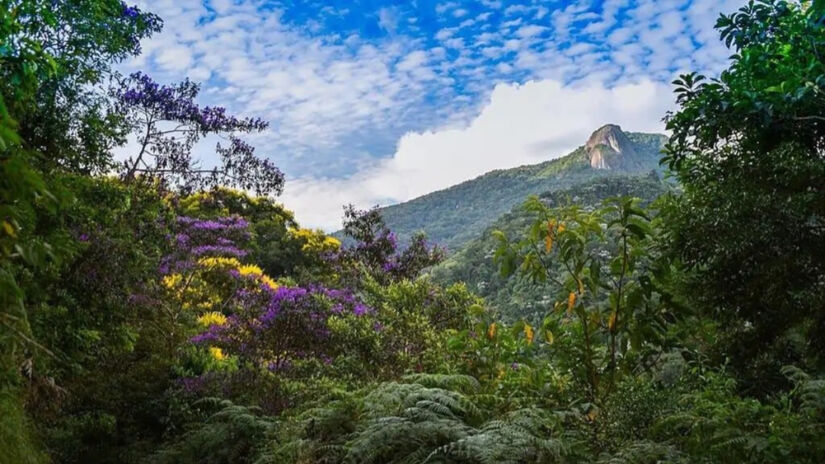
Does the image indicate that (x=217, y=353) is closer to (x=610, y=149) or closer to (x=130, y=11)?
(x=130, y=11)

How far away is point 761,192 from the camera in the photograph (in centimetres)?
475

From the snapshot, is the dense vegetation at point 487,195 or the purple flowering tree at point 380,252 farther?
the dense vegetation at point 487,195

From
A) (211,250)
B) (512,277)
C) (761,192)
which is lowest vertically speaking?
(512,277)

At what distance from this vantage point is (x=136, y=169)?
8.45 meters

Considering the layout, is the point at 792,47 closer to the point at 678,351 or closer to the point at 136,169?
the point at 678,351

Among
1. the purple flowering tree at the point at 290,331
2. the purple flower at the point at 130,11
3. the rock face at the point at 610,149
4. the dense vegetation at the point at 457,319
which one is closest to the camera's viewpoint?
the dense vegetation at the point at 457,319

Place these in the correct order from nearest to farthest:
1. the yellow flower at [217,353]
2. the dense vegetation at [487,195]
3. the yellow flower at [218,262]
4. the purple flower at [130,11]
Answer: the purple flower at [130,11] < the yellow flower at [217,353] < the yellow flower at [218,262] < the dense vegetation at [487,195]

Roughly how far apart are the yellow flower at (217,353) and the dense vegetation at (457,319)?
15.4 inches

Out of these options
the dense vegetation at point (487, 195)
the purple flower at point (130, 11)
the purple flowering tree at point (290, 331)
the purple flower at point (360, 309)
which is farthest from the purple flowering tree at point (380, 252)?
the dense vegetation at point (487, 195)

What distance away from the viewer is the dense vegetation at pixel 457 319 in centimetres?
364

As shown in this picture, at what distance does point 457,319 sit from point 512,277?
17.5 metres

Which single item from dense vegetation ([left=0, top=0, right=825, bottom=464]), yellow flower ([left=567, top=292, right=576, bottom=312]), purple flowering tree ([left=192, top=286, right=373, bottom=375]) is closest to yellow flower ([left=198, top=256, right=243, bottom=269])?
dense vegetation ([left=0, top=0, right=825, bottom=464])

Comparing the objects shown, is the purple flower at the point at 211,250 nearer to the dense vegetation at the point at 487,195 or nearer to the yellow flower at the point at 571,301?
the yellow flower at the point at 571,301

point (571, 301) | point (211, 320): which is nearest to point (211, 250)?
point (211, 320)
